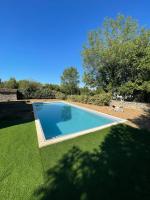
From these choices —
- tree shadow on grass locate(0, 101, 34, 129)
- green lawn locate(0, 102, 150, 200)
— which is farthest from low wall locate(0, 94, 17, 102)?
green lawn locate(0, 102, 150, 200)

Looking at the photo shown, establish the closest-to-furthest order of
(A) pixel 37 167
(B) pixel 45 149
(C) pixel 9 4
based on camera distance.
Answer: (A) pixel 37 167 < (B) pixel 45 149 < (C) pixel 9 4

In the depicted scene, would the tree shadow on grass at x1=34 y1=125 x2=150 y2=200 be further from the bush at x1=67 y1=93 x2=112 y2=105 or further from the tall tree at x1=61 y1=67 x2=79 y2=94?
the tall tree at x1=61 y1=67 x2=79 y2=94

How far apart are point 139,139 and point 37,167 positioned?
4.50 m

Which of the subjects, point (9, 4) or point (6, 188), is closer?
point (6, 188)

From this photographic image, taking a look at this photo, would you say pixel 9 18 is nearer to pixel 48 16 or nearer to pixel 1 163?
pixel 48 16

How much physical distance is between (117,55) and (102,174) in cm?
1716

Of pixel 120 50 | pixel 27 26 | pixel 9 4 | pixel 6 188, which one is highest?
pixel 27 26

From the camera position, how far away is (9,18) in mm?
12562

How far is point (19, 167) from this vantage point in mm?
3760

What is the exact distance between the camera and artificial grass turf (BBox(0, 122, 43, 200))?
115 inches

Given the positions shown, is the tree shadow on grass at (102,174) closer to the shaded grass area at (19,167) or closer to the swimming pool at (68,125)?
the shaded grass area at (19,167)

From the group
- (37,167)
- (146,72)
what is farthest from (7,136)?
(146,72)

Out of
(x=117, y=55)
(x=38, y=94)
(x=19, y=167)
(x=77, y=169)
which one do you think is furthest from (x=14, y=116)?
(x=38, y=94)

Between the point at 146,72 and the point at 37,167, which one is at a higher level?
the point at 146,72
